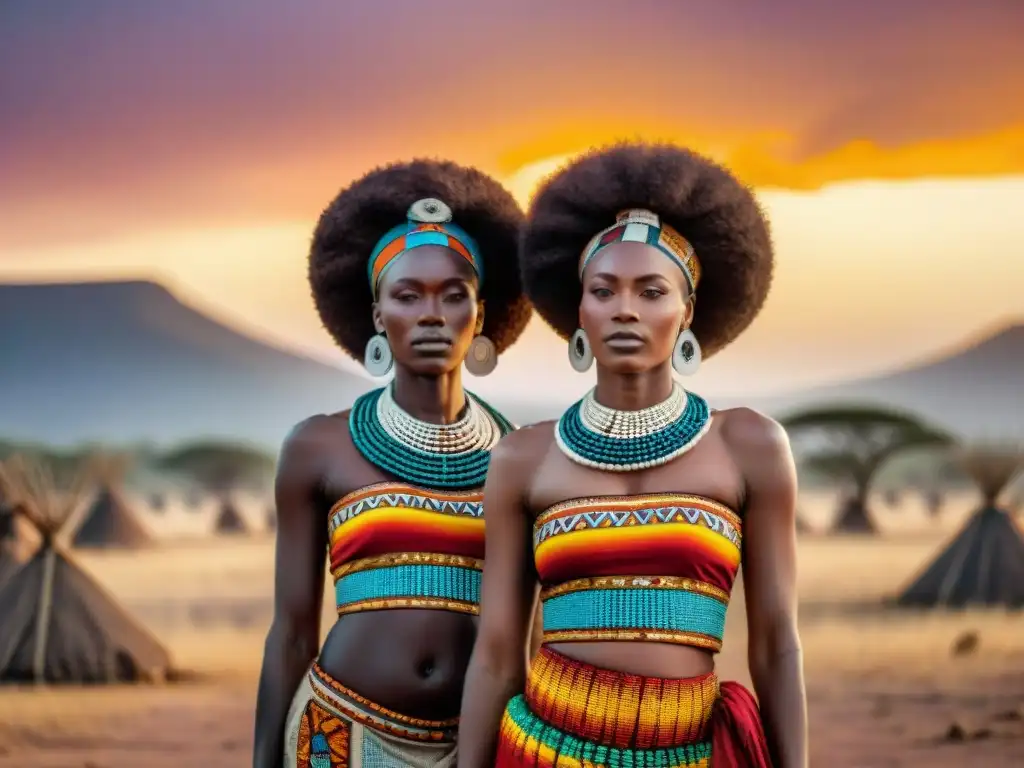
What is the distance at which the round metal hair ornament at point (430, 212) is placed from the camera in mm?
4039

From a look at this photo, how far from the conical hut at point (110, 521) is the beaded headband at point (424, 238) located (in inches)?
533

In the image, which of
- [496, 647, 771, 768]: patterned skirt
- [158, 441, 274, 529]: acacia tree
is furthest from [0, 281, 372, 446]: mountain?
[496, 647, 771, 768]: patterned skirt

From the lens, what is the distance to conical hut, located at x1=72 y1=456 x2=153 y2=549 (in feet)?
55.9

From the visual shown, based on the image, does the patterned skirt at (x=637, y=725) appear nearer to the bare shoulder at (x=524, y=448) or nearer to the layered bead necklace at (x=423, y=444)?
the bare shoulder at (x=524, y=448)

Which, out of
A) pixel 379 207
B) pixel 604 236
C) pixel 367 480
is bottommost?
pixel 367 480

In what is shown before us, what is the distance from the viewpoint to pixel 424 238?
4004mm

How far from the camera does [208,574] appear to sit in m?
17.4

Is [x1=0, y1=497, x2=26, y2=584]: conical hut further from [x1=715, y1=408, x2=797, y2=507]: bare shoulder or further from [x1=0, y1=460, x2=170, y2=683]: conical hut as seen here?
[x1=715, y1=408, x2=797, y2=507]: bare shoulder

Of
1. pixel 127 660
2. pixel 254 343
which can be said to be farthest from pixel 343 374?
pixel 127 660

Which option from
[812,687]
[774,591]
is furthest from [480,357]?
[812,687]

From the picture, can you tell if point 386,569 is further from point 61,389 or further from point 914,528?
point 914,528

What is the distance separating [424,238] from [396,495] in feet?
2.34

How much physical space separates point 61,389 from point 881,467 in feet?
39.3

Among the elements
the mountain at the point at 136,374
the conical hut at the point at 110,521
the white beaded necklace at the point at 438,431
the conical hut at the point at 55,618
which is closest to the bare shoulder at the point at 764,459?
the white beaded necklace at the point at 438,431
